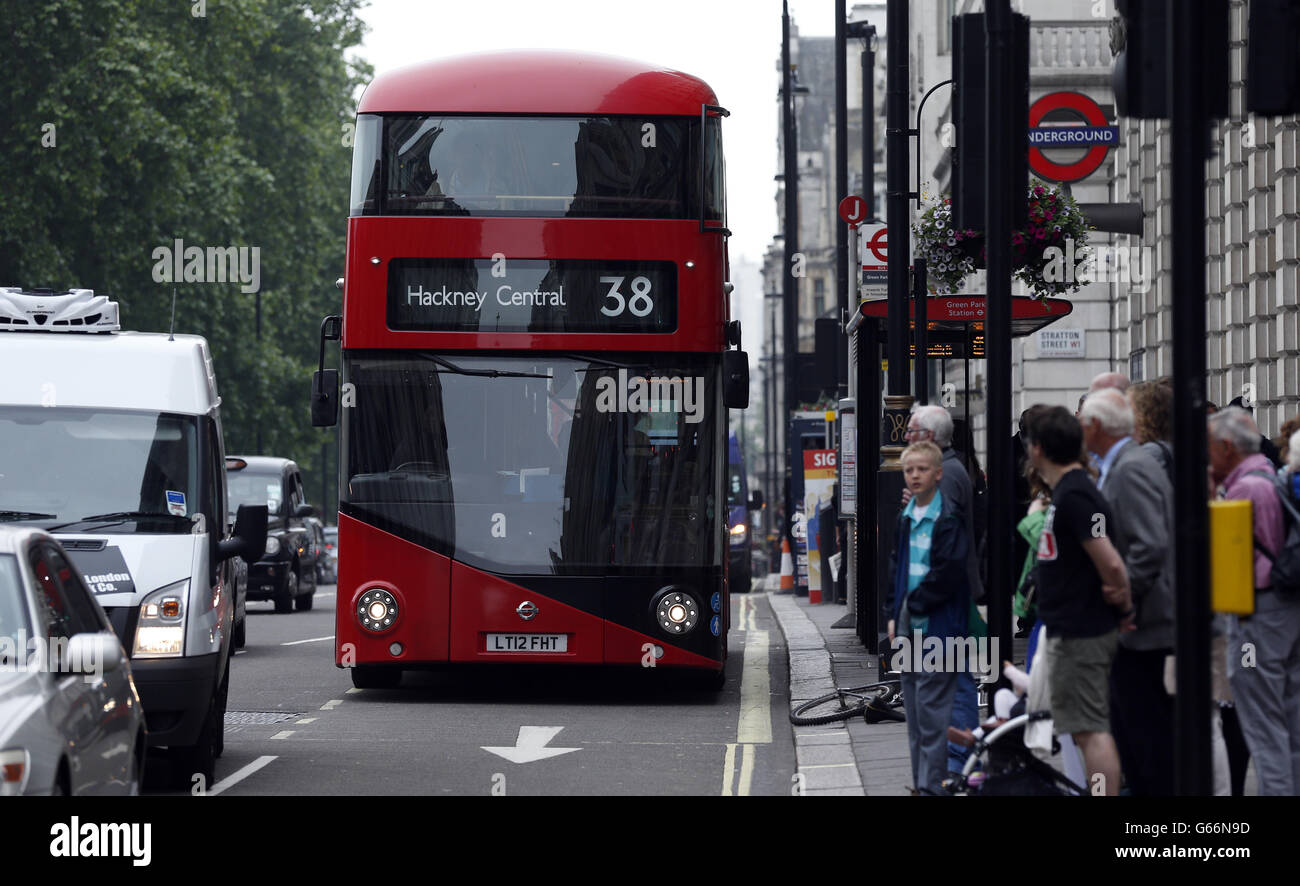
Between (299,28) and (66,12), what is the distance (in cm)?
1861

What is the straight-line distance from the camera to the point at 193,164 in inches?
1544

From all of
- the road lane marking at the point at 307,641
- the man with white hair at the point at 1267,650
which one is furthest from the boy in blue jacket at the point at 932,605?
the road lane marking at the point at 307,641

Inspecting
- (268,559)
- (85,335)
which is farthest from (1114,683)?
(268,559)

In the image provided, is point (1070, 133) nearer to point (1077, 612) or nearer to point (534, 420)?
point (534, 420)

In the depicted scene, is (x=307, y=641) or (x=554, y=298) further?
(x=307, y=641)

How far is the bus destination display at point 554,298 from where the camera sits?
13.5 metres

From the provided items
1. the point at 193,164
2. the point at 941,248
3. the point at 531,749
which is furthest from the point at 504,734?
the point at 193,164

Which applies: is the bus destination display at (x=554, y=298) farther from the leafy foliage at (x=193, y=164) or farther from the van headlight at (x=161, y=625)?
the leafy foliage at (x=193, y=164)

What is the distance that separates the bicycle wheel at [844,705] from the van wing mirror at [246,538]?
3543 mm

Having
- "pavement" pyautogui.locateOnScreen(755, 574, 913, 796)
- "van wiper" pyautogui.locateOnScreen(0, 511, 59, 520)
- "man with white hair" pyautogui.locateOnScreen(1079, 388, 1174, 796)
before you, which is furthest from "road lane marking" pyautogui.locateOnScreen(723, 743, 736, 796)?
"van wiper" pyautogui.locateOnScreen(0, 511, 59, 520)

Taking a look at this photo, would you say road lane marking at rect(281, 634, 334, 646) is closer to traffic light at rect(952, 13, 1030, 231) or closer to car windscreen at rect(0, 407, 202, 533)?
car windscreen at rect(0, 407, 202, 533)

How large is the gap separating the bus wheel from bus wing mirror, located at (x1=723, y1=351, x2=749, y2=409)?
3273 mm

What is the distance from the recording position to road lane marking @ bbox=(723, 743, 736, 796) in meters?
9.96

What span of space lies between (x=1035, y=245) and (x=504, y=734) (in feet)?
18.3
